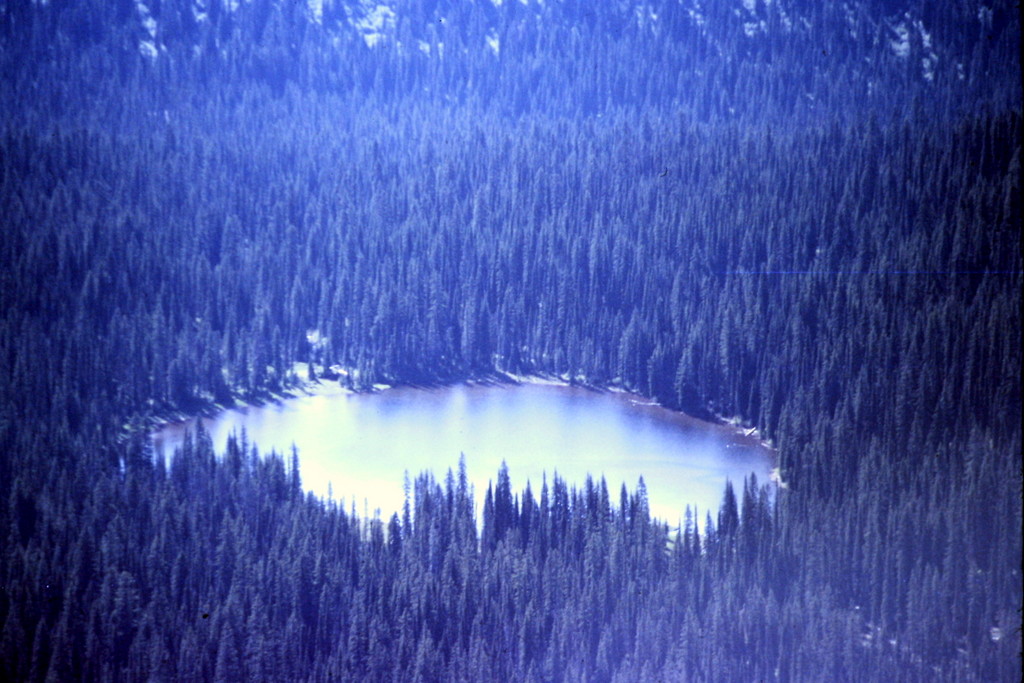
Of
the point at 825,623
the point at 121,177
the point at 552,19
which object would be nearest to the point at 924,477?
the point at 825,623

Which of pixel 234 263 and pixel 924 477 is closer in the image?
pixel 924 477

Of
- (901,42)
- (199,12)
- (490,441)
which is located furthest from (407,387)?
(901,42)

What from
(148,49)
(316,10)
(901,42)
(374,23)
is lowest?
(148,49)

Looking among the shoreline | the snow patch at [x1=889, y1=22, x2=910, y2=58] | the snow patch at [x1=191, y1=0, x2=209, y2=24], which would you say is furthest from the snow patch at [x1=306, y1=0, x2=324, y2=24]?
the snow patch at [x1=889, y1=22, x2=910, y2=58]

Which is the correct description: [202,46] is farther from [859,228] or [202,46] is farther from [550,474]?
[859,228]

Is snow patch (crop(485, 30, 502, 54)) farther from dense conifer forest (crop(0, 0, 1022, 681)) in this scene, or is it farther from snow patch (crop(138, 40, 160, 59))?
snow patch (crop(138, 40, 160, 59))

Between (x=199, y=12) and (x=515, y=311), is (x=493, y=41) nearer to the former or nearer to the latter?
(x=515, y=311)
